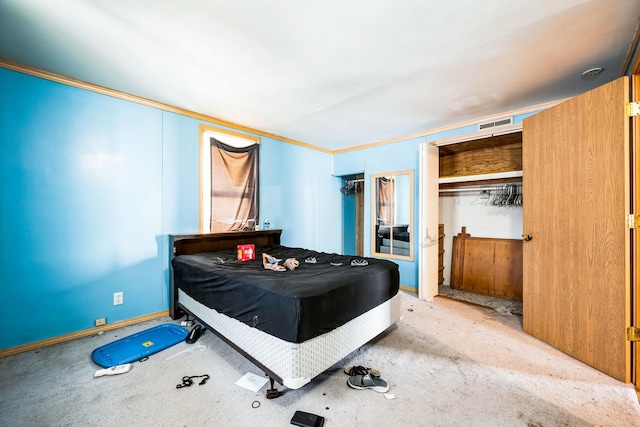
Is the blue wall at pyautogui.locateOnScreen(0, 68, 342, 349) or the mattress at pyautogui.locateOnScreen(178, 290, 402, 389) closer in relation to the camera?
the mattress at pyautogui.locateOnScreen(178, 290, 402, 389)

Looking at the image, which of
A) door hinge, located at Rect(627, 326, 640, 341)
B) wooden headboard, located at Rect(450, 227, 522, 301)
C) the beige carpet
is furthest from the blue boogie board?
wooden headboard, located at Rect(450, 227, 522, 301)

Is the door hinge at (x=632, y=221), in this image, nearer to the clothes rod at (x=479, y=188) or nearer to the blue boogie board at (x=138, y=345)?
the clothes rod at (x=479, y=188)

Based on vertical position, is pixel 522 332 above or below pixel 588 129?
below

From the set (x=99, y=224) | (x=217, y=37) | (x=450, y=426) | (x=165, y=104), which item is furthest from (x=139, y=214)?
(x=450, y=426)

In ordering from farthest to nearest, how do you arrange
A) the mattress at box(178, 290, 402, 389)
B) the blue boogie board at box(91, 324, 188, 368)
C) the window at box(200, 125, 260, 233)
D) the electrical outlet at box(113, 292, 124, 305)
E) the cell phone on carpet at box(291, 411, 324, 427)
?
the window at box(200, 125, 260, 233) < the electrical outlet at box(113, 292, 124, 305) < the blue boogie board at box(91, 324, 188, 368) < the mattress at box(178, 290, 402, 389) < the cell phone on carpet at box(291, 411, 324, 427)

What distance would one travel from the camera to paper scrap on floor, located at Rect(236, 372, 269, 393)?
1.72 metres

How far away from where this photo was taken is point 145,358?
2.06 m

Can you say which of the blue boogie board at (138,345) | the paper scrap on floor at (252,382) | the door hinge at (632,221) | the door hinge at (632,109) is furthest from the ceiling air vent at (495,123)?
the blue boogie board at (138,345)

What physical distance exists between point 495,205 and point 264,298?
3777 mm

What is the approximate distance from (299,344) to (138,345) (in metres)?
1.71

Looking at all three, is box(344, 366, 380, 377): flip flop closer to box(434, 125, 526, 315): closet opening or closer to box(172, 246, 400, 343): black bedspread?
box(172, 246, 400, 343): black bedspread

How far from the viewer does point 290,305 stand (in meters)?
1.51

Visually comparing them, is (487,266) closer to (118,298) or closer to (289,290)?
(289,290)

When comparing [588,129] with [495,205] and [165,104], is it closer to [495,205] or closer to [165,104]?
[495,205]
